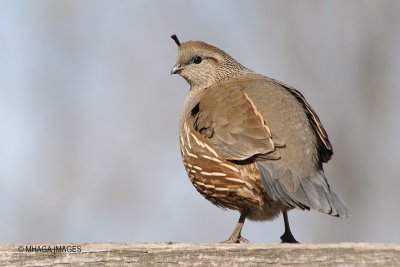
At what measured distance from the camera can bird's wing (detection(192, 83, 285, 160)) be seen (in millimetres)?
4805

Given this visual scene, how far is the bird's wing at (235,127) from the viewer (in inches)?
189

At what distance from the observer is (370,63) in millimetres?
9688

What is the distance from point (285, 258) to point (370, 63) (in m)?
6.68

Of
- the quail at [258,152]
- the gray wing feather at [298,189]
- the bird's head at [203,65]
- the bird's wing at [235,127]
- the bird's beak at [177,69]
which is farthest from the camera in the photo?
the bird's beak at [177,69]

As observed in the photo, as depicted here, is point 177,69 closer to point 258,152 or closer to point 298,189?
point 258,152

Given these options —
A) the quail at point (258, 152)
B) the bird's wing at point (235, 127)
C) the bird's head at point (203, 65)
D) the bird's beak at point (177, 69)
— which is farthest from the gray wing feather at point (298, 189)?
the bird's beak at point (177, 69)

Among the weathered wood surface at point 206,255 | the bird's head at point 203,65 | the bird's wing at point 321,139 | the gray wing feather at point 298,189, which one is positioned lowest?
the weathered wood surface at point 206,255

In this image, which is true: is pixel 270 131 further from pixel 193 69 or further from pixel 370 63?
pixel 370 63

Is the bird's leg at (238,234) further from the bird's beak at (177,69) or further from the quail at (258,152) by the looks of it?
the bird's beak at (177,69)

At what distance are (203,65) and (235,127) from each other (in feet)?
5.58

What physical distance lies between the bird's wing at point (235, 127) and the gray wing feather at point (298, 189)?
4.6 inches

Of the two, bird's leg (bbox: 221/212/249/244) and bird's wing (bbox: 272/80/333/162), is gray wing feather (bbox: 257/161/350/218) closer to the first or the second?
bird's wing (bbox: 272/80/333/162)

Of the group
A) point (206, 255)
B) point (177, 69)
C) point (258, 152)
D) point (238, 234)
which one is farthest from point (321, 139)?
point (177, 69)

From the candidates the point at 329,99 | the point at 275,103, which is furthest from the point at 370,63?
the point at 275,103
